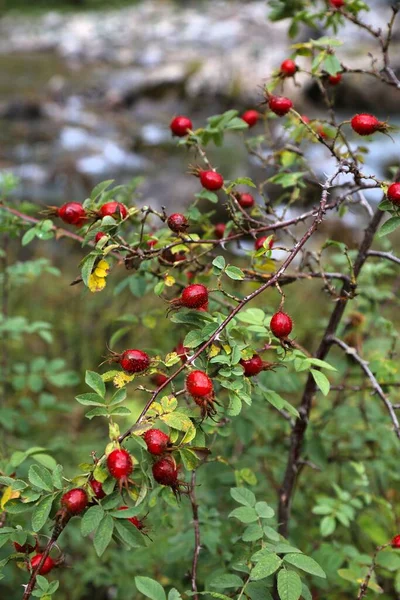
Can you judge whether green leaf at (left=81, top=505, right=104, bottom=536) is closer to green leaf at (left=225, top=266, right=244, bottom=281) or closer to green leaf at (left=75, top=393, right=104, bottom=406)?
green leaf at (left=75, top=393, right=104, bottom=406)

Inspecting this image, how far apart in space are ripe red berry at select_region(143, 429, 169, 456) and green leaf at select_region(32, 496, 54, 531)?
0.57 ft

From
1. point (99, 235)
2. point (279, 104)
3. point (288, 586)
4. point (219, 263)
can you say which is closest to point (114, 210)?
point (99, 235)

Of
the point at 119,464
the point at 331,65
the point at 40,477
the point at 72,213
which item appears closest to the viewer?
the point at 119,464

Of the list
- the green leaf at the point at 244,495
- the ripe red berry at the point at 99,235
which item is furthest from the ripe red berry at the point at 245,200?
the green leaf at the point at 244,495

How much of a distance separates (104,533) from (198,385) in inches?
9.7

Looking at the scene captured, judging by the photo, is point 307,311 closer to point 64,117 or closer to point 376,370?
point 376,370

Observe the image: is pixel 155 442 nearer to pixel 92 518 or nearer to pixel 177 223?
→ pixel 92 518

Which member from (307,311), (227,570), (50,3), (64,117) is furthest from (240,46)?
(227,570)

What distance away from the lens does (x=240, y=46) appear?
1049 centimetres

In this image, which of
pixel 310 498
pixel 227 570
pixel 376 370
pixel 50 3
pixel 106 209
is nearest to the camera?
pixel 106 209

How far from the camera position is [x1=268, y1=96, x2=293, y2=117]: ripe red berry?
1.28 metres

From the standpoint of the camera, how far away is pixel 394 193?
98 cm

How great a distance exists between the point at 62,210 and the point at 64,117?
7807mm

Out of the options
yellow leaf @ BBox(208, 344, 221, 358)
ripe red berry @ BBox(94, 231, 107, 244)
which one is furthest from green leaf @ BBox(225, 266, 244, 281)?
ripe red berry @ BBox(94, 231, 107, 244)
